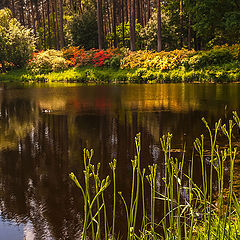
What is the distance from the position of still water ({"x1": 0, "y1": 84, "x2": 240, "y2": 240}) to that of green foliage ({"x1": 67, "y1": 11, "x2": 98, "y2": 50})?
90.5ft

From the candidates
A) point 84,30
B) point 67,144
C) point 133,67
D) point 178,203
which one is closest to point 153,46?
point 84,30

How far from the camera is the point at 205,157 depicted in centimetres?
598

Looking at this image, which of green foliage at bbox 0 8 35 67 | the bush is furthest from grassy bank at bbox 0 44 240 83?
green foliage at bbox 0 8 35 67

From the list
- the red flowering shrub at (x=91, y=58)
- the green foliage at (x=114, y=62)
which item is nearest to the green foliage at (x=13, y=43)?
the red flowering shrub at (x=91, y=58)

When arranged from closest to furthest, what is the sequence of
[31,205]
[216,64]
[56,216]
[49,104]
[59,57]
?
1. [56,216]
2. [31,205]
3. [49,104]
4. [216,64]
5. [59,57]

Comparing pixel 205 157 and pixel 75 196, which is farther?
pixel 205 157

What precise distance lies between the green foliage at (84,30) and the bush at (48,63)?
18.3 ft

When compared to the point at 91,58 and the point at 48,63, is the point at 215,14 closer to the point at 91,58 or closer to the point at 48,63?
the point at 91,58

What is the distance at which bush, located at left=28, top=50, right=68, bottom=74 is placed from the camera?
33.5 metres

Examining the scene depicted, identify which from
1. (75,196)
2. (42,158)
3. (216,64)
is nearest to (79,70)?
(216,64)

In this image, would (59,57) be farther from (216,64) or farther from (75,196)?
(75,196)

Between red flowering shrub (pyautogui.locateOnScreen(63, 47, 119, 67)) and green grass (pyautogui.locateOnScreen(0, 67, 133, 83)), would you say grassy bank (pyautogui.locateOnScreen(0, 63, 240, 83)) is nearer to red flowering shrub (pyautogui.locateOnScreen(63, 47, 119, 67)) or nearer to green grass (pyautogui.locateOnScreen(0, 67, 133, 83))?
green grass (pyautogui.locateOnScreen(0, 67, 133, 83))

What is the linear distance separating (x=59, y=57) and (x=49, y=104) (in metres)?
21.2

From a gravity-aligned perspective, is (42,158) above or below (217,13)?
below
